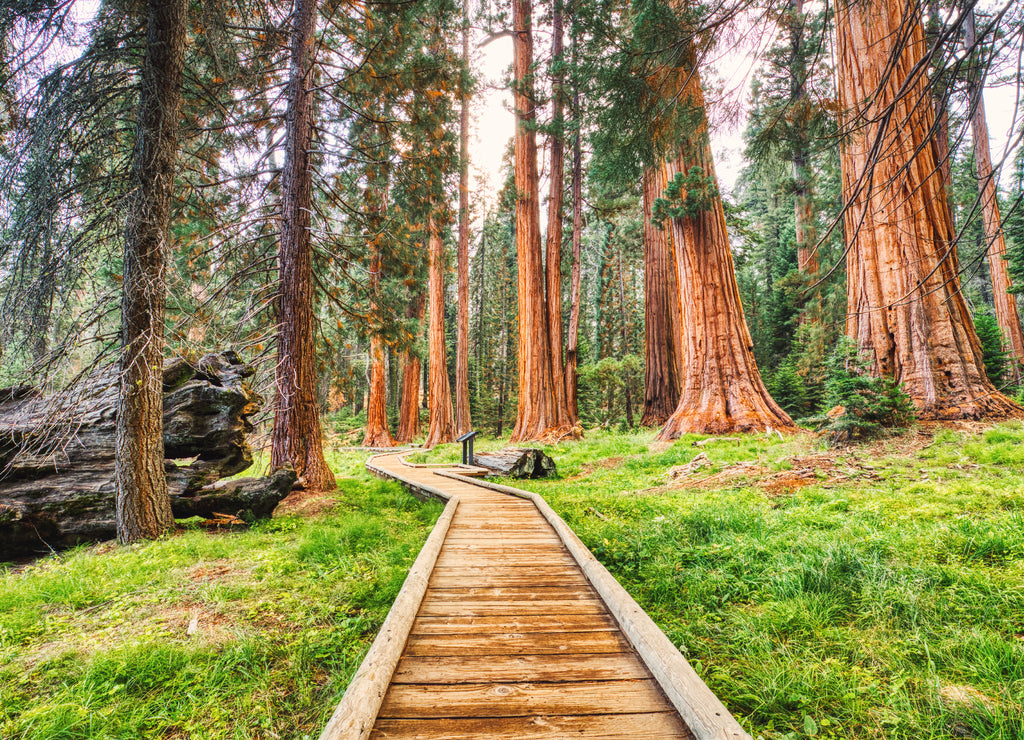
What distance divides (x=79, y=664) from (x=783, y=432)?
910 cm

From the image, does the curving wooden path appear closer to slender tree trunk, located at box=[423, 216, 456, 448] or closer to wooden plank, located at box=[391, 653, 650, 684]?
wooden plank, located at box=[391, 653, 650, 684]

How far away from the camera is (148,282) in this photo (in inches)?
175

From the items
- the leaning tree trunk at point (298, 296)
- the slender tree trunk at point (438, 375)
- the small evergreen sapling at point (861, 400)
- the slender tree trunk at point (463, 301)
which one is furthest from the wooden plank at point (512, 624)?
the slender tree trunk at point (463, 301)

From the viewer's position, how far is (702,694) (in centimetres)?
177

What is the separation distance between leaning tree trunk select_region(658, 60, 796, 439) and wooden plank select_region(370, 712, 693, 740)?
7338 millimetres

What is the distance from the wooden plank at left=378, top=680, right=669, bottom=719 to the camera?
72.9 inches

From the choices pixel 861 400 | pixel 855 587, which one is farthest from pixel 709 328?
pixel 855 587

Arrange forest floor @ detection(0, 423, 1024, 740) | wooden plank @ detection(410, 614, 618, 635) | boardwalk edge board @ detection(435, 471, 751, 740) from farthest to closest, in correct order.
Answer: wooden plank @ detection(410, 614, 618, 635) → forest floor @ detection(0, 423, 1024, 740) → boardwalk edge board @ detection(435, 471, 751, 740)

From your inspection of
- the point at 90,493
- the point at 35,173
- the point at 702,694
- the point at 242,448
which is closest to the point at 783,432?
the point at 702,694

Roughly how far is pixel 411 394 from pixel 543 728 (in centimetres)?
1731

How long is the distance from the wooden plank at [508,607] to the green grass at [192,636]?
0.45 metres

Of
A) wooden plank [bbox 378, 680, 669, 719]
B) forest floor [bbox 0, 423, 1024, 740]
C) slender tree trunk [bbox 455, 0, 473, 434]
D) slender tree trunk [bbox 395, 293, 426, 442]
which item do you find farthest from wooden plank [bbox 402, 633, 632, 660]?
slender tree trunk [bbox 395, 293, 426, 442]

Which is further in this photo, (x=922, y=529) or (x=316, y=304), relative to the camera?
Result: (x=316, y=304)

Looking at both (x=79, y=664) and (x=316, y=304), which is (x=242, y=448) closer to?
(x=316, y=304)
